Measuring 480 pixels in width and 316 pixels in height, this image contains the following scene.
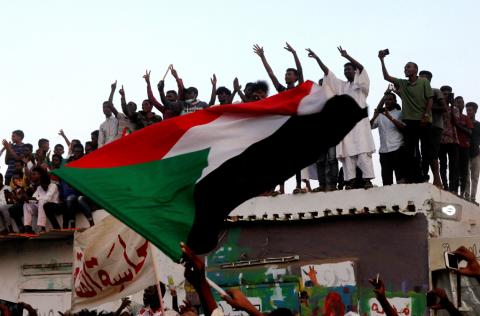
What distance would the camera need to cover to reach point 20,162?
18.1 m

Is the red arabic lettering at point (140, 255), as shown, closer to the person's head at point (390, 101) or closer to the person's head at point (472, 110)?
the person's head at point (390, 101)

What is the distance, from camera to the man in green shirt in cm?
1336

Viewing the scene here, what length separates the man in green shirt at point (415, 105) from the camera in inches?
526

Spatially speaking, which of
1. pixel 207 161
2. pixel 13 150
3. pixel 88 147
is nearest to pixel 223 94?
pixel 88 147

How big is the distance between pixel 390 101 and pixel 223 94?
2614mm

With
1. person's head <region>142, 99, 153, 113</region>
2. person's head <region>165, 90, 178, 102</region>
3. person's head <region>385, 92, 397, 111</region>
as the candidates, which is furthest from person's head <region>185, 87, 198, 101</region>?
person's head <region>385, 92, 397, 111</region>

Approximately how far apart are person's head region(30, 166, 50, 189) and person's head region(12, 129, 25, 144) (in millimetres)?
1829

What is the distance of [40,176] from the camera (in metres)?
16.5

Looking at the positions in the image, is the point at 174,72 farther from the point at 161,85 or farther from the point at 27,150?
the point at 27,150

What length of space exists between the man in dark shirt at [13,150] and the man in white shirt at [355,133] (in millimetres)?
7109

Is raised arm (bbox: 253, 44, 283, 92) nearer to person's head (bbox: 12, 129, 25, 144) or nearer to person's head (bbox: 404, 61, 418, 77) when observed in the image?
person's head (bbox: 404, 61, 418, 77)

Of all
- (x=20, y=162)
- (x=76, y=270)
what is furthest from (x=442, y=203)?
(x=20, y=162)

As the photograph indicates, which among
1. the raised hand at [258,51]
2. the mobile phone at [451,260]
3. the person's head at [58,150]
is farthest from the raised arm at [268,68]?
the mobile phone at [451,260]

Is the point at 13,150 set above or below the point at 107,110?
below
